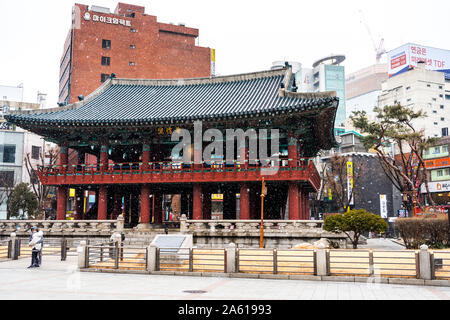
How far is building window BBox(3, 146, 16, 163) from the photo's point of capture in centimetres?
5934

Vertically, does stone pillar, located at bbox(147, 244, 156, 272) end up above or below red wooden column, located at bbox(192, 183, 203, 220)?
below

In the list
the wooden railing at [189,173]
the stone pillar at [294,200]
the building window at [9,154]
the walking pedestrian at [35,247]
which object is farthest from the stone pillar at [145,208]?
the building window at [9,154]

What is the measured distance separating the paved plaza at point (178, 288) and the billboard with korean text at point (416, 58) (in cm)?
8272

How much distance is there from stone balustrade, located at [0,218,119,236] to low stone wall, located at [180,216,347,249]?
5.69m

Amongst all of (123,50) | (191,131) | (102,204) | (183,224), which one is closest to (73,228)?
(102,204)

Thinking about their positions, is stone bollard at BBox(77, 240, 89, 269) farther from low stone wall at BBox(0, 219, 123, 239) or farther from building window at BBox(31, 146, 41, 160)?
building window at BBox(31, 146, 41, 160)

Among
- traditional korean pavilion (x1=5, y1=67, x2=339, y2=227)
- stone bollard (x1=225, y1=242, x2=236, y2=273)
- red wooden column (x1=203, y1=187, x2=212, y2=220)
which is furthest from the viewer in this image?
red wooden column (x1=203, y1=187, x2=212, y2=220)

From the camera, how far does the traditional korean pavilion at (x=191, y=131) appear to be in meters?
28.5

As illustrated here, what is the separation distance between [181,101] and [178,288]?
24.0 metres

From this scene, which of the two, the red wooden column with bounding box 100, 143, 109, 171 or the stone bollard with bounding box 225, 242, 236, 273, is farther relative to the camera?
the red wooden column with bounding box 100, 143, 109, 171

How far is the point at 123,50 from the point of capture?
221 ft

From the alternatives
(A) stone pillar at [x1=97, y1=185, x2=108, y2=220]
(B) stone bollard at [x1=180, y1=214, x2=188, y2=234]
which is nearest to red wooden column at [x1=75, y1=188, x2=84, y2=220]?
(A) stone pillar at [x1=97, y1=185, x2=108, y2=220]

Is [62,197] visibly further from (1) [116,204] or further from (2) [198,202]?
(2) [198,202]
